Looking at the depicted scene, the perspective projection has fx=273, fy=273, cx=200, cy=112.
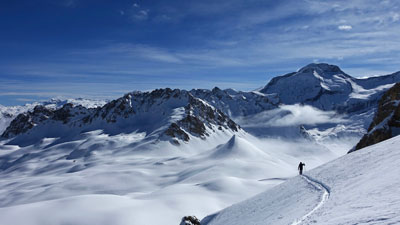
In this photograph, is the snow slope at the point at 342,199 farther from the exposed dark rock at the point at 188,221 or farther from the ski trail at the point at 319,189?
the exposed dark rock at the point at 188,221

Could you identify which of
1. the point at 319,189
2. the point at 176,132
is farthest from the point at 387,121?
the point at 176,132

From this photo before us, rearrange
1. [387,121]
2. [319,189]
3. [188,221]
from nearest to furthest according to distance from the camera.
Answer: [319,189] → [188,221] → [387,121]

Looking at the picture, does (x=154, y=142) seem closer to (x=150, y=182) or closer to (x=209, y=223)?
(x=150, y=182)

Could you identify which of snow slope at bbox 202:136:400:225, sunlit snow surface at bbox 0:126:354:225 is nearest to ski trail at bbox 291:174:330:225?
snow slope at bbox 202:136:400:225

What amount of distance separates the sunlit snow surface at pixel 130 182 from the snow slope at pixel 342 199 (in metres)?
19.9

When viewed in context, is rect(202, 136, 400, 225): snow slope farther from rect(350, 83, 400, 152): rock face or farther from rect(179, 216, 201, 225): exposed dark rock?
rect(350, 83, 400, 152): rock face

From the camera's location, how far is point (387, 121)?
46344mm

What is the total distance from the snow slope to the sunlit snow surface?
782 inches

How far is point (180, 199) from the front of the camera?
174 feet

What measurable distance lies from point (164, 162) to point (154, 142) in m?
51.5

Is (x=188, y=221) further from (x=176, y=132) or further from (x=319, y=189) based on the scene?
(x=176, y=132)

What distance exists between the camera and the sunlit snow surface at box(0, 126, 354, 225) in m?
43.4

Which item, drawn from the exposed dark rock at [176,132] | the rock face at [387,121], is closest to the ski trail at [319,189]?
the rock face at [387,121]

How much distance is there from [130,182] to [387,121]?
75.1 meters
